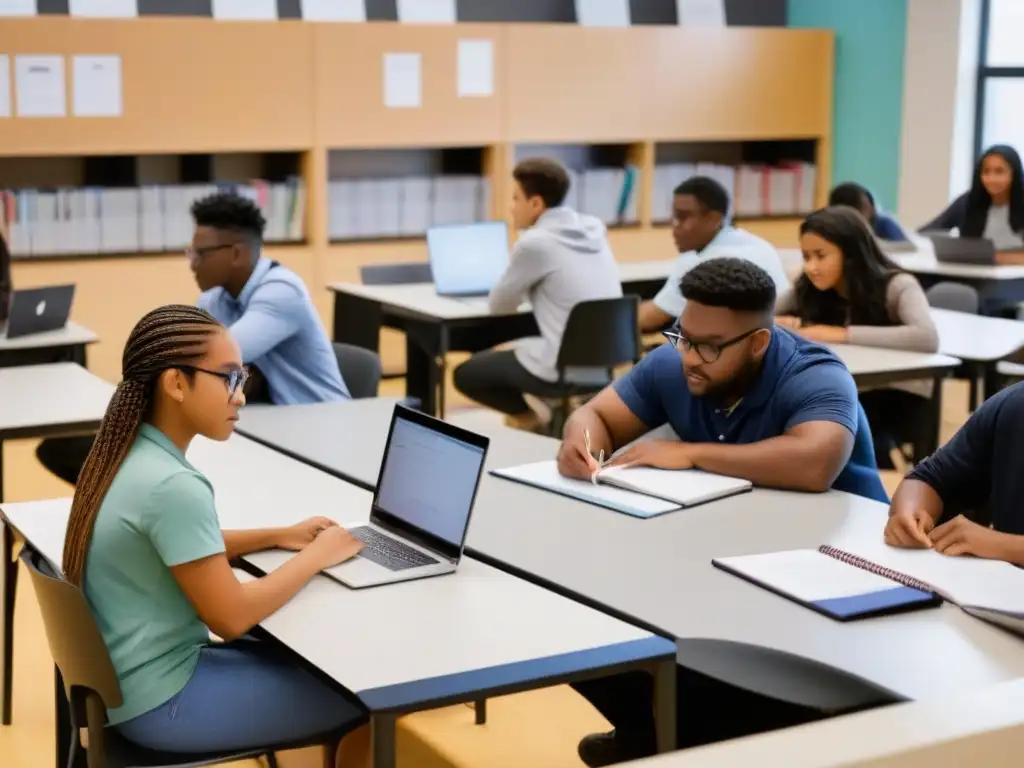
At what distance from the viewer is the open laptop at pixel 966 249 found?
6504mm

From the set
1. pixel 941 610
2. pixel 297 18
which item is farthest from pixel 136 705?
pixel 297 18

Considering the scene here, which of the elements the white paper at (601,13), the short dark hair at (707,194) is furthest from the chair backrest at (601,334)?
the white paper at (601,13)

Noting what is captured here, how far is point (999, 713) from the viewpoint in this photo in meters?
1.28

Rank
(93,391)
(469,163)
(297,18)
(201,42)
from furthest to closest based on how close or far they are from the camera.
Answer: (469,163)
(297,18)
(201,42)
(93,391)

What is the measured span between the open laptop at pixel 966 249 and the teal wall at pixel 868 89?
7.18ft

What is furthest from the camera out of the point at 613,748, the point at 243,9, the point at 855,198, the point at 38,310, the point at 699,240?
the point at 243,9

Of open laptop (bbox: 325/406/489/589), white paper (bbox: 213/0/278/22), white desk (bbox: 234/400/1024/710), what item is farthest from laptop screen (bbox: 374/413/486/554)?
white paper (bbox: 213/0/278/22)

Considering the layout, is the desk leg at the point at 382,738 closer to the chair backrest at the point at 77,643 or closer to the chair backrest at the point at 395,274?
the chair backrest at the point at 77,643

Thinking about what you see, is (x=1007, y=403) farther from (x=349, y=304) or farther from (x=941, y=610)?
(x=349, y=304)

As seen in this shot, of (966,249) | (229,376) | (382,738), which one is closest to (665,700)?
(382,738)

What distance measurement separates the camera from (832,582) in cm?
239

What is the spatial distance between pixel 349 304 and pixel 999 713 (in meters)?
4.47

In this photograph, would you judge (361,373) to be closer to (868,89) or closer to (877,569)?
(877,569)

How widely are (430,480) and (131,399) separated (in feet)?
1.76
